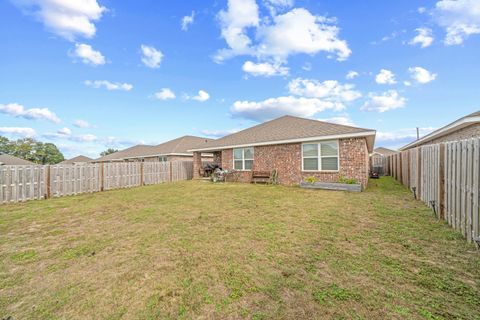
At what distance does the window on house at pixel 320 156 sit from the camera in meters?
10.9

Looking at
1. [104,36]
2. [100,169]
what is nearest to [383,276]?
[100,169]

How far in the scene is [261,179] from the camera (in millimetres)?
13438

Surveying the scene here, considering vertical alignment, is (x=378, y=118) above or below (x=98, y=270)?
above

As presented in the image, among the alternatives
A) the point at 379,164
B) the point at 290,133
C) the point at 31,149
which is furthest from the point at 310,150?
the point at 31,149

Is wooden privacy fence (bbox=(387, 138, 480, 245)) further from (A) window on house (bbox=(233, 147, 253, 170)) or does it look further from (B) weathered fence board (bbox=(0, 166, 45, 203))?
(B) weathered fence board (bbox=(0, 166, 45, 203))

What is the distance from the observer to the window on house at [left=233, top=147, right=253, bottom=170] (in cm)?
1466

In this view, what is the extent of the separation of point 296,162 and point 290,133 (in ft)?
6.61

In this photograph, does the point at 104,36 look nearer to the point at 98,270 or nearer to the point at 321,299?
the point at 98,270

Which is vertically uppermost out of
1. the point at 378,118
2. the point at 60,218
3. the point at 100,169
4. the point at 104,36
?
the point at 104,36

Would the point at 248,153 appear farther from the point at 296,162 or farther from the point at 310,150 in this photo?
the point at 310,150

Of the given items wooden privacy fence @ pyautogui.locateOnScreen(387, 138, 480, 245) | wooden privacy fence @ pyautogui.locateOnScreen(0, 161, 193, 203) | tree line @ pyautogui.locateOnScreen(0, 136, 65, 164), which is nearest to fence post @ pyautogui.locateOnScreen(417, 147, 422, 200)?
wooden privacy fence @ pyautogui.locateOnScreen(387, 138, 480, 245)

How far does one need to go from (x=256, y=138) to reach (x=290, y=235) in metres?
10.8

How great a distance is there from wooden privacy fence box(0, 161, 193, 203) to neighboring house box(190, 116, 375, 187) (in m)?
5.28

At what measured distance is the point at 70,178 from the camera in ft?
34.5
